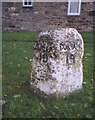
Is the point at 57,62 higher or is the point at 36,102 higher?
the point at 57,62

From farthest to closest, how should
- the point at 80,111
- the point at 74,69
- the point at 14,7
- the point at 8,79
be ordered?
the point at 14,7, the point at 8,79, the point at 74,69, the point at 80,111

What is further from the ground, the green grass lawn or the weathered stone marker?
the weathered stone marker

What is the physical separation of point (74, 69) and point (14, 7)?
1149 cm

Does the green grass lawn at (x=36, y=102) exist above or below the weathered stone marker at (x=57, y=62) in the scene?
below

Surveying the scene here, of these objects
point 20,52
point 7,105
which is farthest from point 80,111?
point 20,52

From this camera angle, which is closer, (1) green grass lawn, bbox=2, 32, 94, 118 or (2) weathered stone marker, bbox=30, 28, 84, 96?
(1) green grass lawn, bbox=2, 32, 94, 118

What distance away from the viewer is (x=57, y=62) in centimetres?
515

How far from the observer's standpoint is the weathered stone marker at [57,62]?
16.9ft

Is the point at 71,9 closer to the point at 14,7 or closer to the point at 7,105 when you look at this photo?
the point at 14,7

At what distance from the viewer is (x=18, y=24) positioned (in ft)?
53.8

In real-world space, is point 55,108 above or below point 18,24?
below

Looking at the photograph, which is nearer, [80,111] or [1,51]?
[80,111]

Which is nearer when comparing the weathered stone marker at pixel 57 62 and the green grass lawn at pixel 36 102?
the green grass lawn at pixel 36 102

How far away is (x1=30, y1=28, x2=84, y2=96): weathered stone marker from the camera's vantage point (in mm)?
5148
